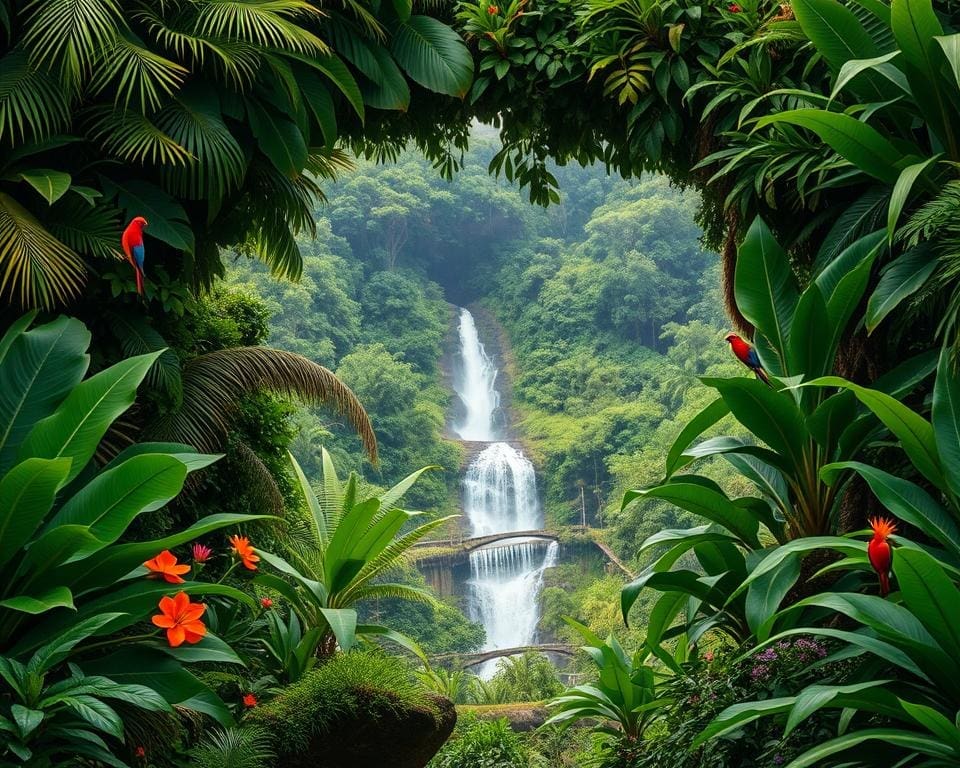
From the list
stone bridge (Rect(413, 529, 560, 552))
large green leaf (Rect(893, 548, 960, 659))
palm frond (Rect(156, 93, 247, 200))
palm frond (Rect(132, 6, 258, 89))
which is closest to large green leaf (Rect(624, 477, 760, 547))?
large green leaf (Rect(893, 548, 960, 659))

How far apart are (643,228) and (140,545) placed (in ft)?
67.9

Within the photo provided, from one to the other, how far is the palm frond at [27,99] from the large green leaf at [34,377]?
2.50 ft

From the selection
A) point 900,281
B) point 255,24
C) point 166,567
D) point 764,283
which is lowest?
point 166,567

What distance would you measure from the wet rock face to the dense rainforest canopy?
0.02m

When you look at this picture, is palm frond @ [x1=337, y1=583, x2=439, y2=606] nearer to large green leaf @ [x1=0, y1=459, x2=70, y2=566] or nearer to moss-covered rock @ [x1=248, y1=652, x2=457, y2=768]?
moss-covered rock @ [x1=248, y1=652, x2=457, y2=768]

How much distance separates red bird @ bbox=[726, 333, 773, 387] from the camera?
3.02 meters

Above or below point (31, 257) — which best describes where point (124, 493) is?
below

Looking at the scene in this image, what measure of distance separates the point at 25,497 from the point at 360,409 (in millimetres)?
2723

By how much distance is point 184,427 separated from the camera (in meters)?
3.94

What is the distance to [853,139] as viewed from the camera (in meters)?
2.95

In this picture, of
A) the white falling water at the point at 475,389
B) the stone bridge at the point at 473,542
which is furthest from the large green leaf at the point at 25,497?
the white falling water at the point at 475,389

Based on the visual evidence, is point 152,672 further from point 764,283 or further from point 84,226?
point 764,283

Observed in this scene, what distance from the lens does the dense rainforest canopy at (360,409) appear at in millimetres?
2430

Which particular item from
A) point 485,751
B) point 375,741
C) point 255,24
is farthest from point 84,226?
point 485,751
